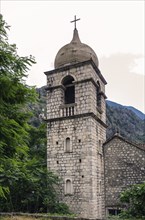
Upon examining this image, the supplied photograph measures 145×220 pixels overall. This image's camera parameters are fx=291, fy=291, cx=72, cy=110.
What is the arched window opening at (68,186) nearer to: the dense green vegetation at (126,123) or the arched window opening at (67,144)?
the arched window opening at (67,144)

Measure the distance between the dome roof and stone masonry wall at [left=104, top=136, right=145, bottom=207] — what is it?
572cm

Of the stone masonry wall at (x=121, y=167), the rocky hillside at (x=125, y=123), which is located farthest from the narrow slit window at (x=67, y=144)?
the rocky hillside at (x=125, y=123)

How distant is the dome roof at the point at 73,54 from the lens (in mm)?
19172

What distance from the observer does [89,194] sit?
16328 mm

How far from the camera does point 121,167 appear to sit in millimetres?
18172

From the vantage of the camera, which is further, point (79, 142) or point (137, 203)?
point (79, 142)

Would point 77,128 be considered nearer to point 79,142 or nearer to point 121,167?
point 79,142

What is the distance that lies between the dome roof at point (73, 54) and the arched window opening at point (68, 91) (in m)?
1.13

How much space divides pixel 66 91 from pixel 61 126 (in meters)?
2.63

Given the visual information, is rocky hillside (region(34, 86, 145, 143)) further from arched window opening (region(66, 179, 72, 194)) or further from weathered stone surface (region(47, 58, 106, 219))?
arched window opening (region(66, 179, 72, 194))

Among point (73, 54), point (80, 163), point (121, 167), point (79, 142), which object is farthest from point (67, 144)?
point (73, 54)

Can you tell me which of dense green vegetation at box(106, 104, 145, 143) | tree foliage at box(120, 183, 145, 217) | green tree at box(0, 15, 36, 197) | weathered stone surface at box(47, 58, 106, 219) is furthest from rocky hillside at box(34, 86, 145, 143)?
green tree at box(0, 15, 36, 197)

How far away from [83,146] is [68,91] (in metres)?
4.22

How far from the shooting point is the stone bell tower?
16.7 m
